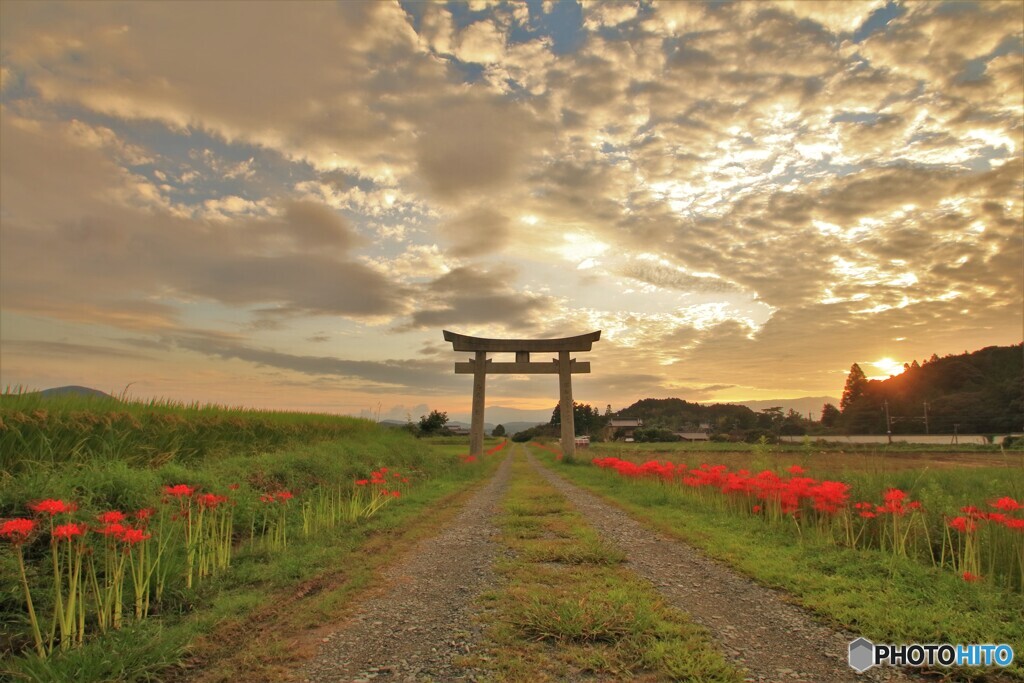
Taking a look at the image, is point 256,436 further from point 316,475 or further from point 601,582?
point 601,582

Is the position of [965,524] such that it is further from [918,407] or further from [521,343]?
[918,407]

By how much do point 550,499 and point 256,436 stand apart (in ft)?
29.4

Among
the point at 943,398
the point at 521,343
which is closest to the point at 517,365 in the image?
the point at 521,343

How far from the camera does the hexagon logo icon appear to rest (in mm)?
3705

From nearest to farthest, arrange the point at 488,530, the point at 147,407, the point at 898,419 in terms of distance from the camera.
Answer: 1. the point at 488,530
2. the point at 147,407
3. the point at 898,419

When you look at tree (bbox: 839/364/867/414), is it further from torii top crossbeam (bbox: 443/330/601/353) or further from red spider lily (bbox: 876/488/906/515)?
red spider lily (bbox: 876/488/906/515)

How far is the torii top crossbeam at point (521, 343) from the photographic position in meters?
23.9

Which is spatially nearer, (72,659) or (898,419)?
(72,659)

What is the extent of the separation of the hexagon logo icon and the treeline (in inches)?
2342

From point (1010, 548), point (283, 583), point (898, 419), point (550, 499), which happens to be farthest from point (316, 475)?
point (898, 419)

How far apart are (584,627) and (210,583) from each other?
4.10 metres

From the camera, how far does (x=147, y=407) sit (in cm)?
1069

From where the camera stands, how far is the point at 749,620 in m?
4.52

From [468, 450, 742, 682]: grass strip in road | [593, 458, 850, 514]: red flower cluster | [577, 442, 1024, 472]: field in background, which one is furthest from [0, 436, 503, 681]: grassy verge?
A: [577, 442, 1024, 472]: field in background
